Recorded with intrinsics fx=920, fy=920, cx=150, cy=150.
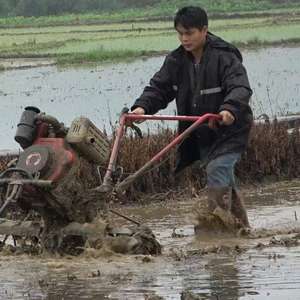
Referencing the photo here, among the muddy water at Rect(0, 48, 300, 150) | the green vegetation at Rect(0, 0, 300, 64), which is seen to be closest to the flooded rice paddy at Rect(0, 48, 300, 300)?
the muddy water at Rect(0, 48, 300, 150)

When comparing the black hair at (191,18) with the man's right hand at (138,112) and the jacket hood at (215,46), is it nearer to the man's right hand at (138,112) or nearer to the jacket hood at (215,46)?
the jacket hood at (215,46)

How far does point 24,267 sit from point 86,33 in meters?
30.8

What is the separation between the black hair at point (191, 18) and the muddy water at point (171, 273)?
148 centimetres

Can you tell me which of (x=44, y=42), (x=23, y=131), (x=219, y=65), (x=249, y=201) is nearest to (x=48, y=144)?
(x=23, y=131)

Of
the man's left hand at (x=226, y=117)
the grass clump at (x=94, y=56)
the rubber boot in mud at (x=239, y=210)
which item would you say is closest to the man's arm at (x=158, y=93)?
the man's left hand at (x=226, y=117)

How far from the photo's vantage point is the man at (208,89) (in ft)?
20.2

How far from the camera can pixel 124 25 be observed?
4000 cm

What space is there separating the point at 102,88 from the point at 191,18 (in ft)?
43.6

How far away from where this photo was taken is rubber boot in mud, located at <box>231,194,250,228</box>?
21.6 feet

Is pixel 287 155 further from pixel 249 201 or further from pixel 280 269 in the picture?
pixel 280 269

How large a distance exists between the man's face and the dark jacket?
0.09 m

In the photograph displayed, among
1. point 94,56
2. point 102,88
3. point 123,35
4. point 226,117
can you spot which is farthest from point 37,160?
point 123,35

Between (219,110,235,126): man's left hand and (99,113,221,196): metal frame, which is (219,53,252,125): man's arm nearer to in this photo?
(219,110,235,126): man's left hand

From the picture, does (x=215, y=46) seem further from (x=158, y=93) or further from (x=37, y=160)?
(x=37, y=160)
